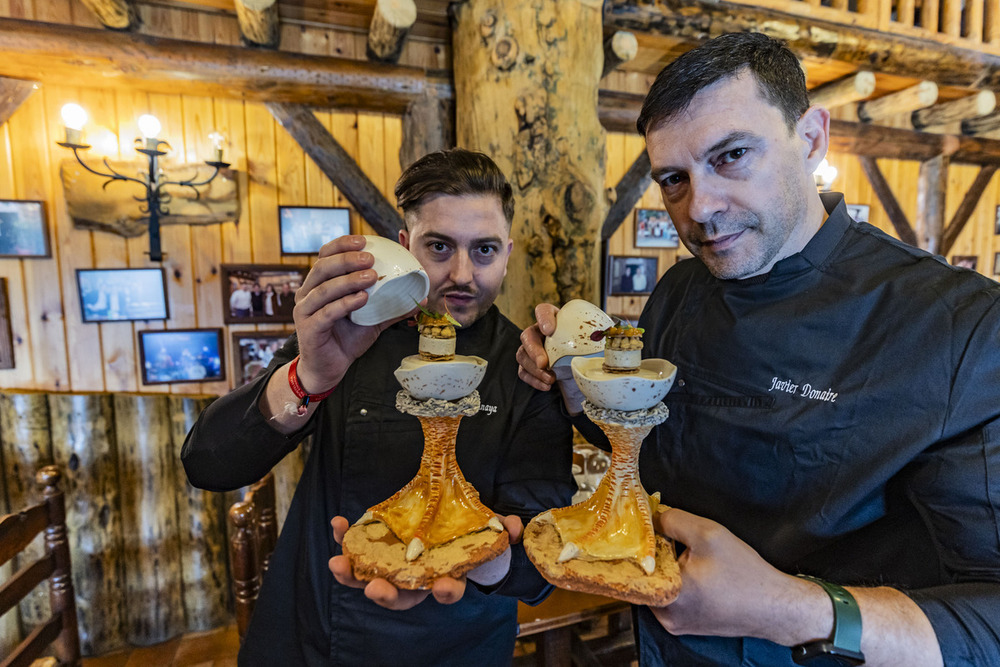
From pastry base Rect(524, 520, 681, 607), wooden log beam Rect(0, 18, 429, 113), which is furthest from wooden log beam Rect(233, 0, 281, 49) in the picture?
pastry base Rect(524, 520, 681, 607)

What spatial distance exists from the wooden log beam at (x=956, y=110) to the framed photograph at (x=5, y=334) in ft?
21.2

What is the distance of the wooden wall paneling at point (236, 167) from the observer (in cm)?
280

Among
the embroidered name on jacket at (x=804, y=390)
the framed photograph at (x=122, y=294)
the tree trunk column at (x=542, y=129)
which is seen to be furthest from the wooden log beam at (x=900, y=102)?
the framed photograph at (x=122, y=294)

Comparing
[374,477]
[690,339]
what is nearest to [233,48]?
[374,477]

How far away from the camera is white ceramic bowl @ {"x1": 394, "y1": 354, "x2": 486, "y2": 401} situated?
3.16 ft

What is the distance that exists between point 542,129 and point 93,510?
3155mm

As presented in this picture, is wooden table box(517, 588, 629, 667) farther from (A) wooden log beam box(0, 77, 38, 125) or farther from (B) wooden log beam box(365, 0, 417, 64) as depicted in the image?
(A) wooden log beam box(0, 77, 38, 125)

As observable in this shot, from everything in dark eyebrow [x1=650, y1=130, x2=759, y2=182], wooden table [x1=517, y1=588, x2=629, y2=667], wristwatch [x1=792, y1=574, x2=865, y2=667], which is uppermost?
dark eyebrow [x1=650, y1=130, x2=759, y2=182]

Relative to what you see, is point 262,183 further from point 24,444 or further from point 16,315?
point 24,444

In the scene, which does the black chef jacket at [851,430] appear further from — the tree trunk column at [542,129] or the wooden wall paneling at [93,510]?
the wooden wall paneling at [93,510]

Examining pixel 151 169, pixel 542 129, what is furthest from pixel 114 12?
pixel 542 129

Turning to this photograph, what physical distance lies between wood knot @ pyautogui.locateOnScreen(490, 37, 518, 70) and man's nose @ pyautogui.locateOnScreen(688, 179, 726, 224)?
1433 millimetres

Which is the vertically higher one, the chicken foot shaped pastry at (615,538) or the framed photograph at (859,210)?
the framed photograph at (859,210)

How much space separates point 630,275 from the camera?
389 centimetres
